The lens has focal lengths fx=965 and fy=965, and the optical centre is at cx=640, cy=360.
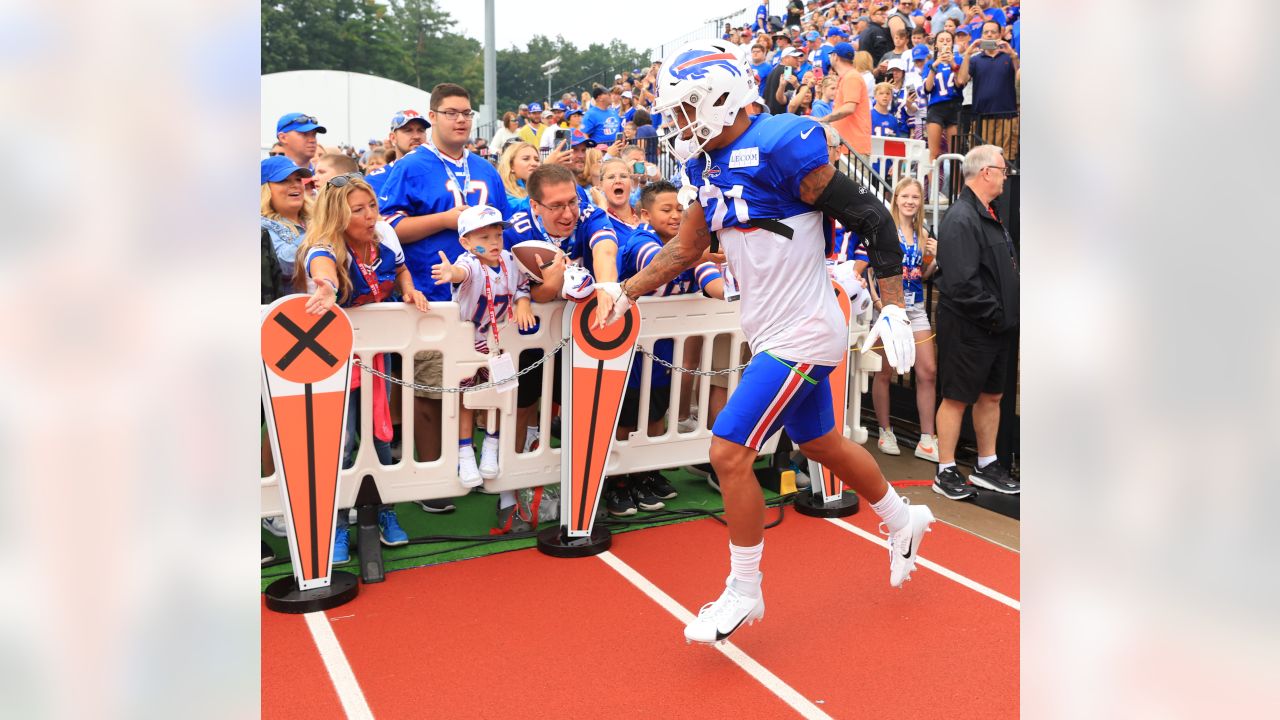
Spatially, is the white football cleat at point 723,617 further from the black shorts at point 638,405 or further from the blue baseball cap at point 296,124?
the blue baseball cap at point 296,124

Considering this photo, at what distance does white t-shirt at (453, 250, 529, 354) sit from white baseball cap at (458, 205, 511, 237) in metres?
0.15

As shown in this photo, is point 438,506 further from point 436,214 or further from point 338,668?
point 338,668

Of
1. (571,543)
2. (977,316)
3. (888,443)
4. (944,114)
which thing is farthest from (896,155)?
(571,543)

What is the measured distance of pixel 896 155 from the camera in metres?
11.0

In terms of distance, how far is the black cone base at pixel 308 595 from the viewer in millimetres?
4477

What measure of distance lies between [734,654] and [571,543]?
145cm

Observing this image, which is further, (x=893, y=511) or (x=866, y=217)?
(x=893, y=511)

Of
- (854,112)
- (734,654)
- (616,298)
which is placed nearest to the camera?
(734,654)

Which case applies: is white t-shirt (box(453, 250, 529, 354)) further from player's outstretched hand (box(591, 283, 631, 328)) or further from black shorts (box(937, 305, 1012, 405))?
black shorts (box(937, 305, 1012, 405))

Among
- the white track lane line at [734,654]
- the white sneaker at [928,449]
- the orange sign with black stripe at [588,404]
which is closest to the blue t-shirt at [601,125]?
the white sneaker at [928,449]
